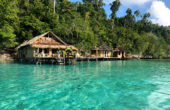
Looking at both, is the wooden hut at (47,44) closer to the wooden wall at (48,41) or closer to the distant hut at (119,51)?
the wooden wall at (48,41)

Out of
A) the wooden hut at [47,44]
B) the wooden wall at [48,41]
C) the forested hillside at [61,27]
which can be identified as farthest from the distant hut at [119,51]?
the wooden wall at [48,41]

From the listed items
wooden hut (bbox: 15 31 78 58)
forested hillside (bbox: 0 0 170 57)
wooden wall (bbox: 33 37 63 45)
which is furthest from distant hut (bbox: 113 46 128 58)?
wooden wall (bbox: 33 37 63 45)

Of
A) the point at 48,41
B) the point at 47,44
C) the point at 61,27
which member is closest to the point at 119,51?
the point at 61,27

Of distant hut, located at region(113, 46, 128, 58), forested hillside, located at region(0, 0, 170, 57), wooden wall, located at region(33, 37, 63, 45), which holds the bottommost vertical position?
distant hut, located at region(113, 46, 128, 58)

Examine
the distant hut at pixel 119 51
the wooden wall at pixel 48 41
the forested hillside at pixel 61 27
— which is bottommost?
the distant hut at pixel 119 51

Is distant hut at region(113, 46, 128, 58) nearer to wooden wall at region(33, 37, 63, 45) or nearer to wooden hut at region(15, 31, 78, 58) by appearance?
wooden hut at region(15, 31, 78, 58)

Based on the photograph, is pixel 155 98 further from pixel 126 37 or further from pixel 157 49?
pixel 157 49

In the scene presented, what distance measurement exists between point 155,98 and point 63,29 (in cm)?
2573

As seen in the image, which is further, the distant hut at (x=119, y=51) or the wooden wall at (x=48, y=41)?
the distant hut at (x=119, y=51)

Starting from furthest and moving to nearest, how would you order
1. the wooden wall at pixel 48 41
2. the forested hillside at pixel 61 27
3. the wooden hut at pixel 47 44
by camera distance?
the forested hillside at pixel 61 27 < the wooden wall at pixel 48 41 < the wooden hut at pixel 47 44

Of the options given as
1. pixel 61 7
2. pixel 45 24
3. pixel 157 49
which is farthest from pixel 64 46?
pixel 157 49

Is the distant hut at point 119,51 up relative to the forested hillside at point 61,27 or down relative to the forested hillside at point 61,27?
down

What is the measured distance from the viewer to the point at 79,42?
29.3 m

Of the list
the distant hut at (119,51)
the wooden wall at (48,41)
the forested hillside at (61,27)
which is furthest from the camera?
the distant hut at (119,51)
